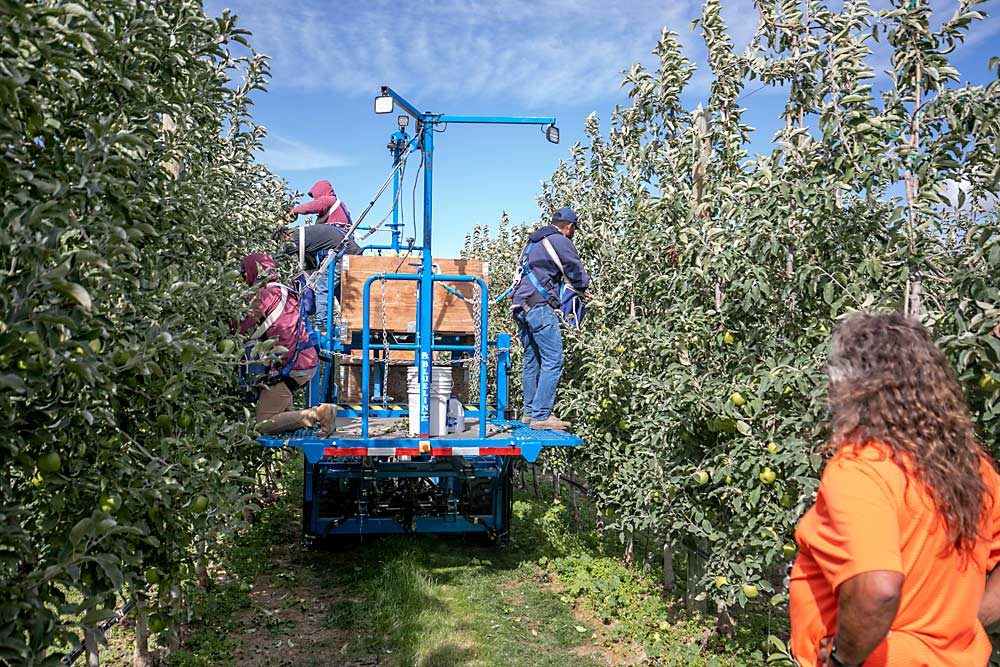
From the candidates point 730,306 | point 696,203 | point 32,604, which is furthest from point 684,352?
point 32,604

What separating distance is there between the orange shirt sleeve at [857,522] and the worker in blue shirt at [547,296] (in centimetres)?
498

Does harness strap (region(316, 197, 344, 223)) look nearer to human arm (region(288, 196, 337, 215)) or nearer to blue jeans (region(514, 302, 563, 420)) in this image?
human arm (region(288, 196, 337, 215))

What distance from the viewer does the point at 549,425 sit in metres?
7.07

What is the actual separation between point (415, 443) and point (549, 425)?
1.63 meters

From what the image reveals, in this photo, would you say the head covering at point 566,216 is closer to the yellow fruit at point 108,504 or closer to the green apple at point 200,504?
the green apple at point 200,504

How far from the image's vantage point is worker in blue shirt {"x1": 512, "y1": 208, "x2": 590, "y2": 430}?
23.3 ft

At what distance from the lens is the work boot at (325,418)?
604 centimetres

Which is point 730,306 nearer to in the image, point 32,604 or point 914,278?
point 914,278

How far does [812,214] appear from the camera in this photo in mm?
3779

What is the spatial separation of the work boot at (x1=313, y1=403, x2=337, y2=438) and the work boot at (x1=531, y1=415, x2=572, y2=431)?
1.84 m

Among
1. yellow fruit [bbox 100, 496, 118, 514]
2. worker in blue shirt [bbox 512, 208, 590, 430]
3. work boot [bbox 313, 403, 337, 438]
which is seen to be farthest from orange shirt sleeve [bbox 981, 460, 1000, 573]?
worker in blue shirt [bbox 512, 208, 590, 430]

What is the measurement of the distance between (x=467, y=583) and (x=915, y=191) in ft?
16.1

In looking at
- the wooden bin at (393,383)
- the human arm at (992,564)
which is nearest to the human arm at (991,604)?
the human arm at (992,564)

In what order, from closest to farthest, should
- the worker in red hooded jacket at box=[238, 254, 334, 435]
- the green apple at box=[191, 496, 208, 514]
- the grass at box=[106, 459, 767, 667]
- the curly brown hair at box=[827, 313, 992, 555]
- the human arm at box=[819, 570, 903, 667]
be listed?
the human arm at box=[819, 570, 903, 667]
the curly brown hair at box=[827, 313, 992, 555]
the green apple at box=[191, 496, 208, 514]
the grass at box=[106, 459, 767, 667]
the worker in red hooded jacket at box=[238, 254, 334, 435]
